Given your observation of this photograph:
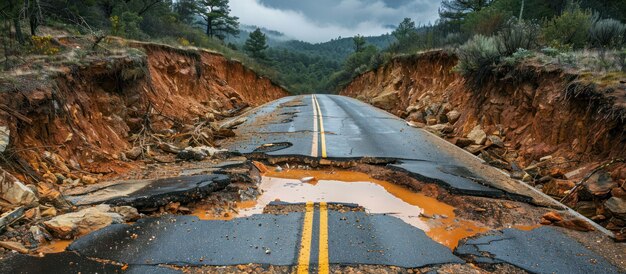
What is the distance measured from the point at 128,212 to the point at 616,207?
7037mm

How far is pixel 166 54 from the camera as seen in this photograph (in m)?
16.6

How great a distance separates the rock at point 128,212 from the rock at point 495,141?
29.0ft

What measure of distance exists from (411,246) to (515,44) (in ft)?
30.9

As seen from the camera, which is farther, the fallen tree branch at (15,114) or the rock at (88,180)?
the rock at (88,180)

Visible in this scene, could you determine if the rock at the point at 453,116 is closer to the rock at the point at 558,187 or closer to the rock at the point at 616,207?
the rock at the point at 558,187

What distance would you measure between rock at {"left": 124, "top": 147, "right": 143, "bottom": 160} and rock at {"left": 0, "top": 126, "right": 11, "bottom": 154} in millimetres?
2616

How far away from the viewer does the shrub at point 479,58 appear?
40.0 ft

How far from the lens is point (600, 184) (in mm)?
6273

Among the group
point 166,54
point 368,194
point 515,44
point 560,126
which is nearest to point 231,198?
point 368,194

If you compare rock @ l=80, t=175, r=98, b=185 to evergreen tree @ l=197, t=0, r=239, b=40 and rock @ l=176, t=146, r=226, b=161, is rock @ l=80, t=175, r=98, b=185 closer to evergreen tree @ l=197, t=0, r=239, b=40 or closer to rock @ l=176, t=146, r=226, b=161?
rock @ l=176, t=146, r=226, b=161

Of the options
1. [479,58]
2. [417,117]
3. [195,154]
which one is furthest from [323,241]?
[417,117]

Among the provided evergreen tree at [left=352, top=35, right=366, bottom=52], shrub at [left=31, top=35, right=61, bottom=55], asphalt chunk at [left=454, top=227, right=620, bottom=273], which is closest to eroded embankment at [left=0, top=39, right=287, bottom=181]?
shrub at [left=31, top=35, right=61, bottom=55]

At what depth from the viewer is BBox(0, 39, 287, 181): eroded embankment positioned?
6438 millimetres

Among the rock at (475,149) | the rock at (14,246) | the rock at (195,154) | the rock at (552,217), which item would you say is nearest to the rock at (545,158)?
the rock at (475,149)
